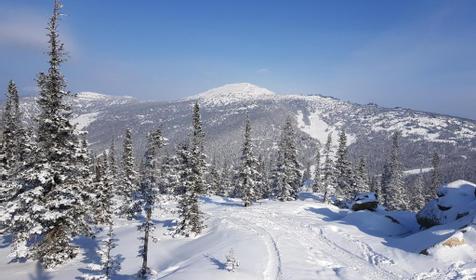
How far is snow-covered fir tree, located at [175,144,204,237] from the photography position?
38875 millimetres

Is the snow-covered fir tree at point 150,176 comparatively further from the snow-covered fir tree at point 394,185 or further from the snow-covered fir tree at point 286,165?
the snow-covered fir tree at point 394,185

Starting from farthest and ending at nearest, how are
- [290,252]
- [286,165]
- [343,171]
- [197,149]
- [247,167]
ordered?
[343,171], [286,165], [247,167], [197,149], [290,252]

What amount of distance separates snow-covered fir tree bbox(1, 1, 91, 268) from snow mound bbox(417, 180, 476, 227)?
109 feet

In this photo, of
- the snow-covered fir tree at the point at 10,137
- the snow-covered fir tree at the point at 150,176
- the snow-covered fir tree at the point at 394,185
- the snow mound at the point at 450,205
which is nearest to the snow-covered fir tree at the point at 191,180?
the snow-covered fir tree at the point at 150,176

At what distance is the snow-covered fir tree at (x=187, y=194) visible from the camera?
3888 cm

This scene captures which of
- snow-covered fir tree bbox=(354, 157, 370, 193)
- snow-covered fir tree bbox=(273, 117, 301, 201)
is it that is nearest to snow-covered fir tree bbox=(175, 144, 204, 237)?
snow-covered fir tree bbox=(273, 117, 301, 201)

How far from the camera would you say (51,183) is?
87.5 ft

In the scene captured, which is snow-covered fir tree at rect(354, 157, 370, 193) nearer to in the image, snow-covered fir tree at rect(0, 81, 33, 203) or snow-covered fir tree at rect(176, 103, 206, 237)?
snow-covered fir tree at rect(176, 103, 206, 237)

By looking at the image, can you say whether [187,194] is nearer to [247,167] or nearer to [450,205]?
[247,167]

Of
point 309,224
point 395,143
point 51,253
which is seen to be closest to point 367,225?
point 309,224

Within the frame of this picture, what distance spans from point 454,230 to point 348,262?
32.8 ft

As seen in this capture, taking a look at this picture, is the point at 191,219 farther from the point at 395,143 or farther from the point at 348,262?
the point at 395,143

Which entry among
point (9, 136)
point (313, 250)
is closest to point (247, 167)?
point (313, 250)

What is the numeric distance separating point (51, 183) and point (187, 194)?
1488 centimetres
